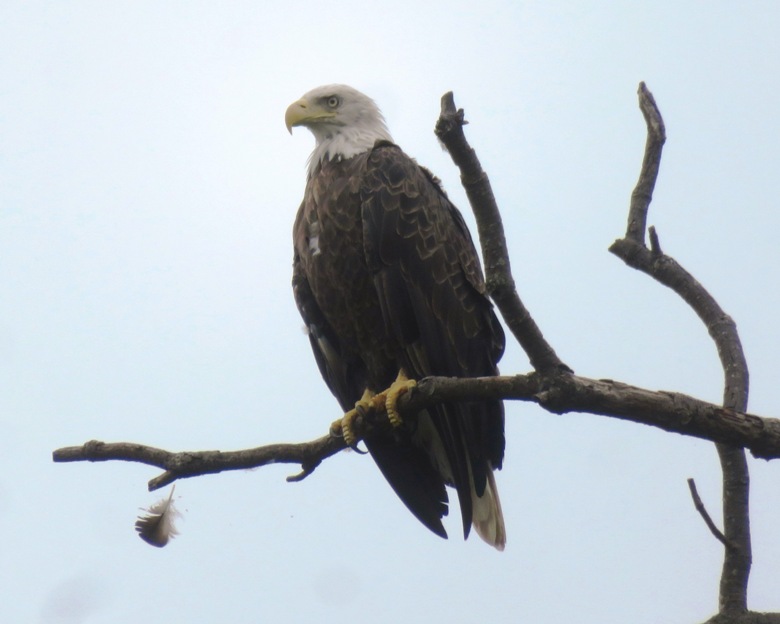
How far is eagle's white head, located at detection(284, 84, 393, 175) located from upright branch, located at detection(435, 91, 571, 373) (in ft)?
8.51

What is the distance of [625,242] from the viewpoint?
371cm

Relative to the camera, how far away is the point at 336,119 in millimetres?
5738

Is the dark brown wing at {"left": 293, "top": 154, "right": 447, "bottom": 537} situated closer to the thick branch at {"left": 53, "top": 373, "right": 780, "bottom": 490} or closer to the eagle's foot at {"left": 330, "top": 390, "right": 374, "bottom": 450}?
the eagle's foot at {"left": 330, "top": 390, "right": 374, "bottom": 450}

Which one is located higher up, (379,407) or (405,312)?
(405,312)

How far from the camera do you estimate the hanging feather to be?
3.98m

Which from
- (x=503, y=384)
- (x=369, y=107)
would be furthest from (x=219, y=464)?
(x=369, y=107)

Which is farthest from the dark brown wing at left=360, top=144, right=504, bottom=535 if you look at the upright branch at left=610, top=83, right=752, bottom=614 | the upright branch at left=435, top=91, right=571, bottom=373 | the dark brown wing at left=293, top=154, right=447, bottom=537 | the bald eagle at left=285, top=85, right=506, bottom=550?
the upright branch at left=435, top=91, right=571, bottom=373

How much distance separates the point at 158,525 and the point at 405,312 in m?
1.53

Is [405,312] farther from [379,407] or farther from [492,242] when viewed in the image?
[492,242]

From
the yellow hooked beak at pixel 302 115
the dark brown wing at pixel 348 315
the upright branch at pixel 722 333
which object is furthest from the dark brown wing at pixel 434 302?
the upright branch at pixel 722 333

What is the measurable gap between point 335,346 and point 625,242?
2062mm

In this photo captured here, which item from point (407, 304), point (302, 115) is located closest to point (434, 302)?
point (407, 304)

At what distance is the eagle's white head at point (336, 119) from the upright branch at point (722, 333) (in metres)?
2.05

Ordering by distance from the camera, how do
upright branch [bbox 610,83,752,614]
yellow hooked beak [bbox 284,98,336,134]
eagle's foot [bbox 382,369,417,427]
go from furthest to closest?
1. yellow hooked beak [bbox 284,98,336,134]
2. eagle's foot [bbox 382,369,417,427]
3. upright branch [bbox 610,83,752,614]
